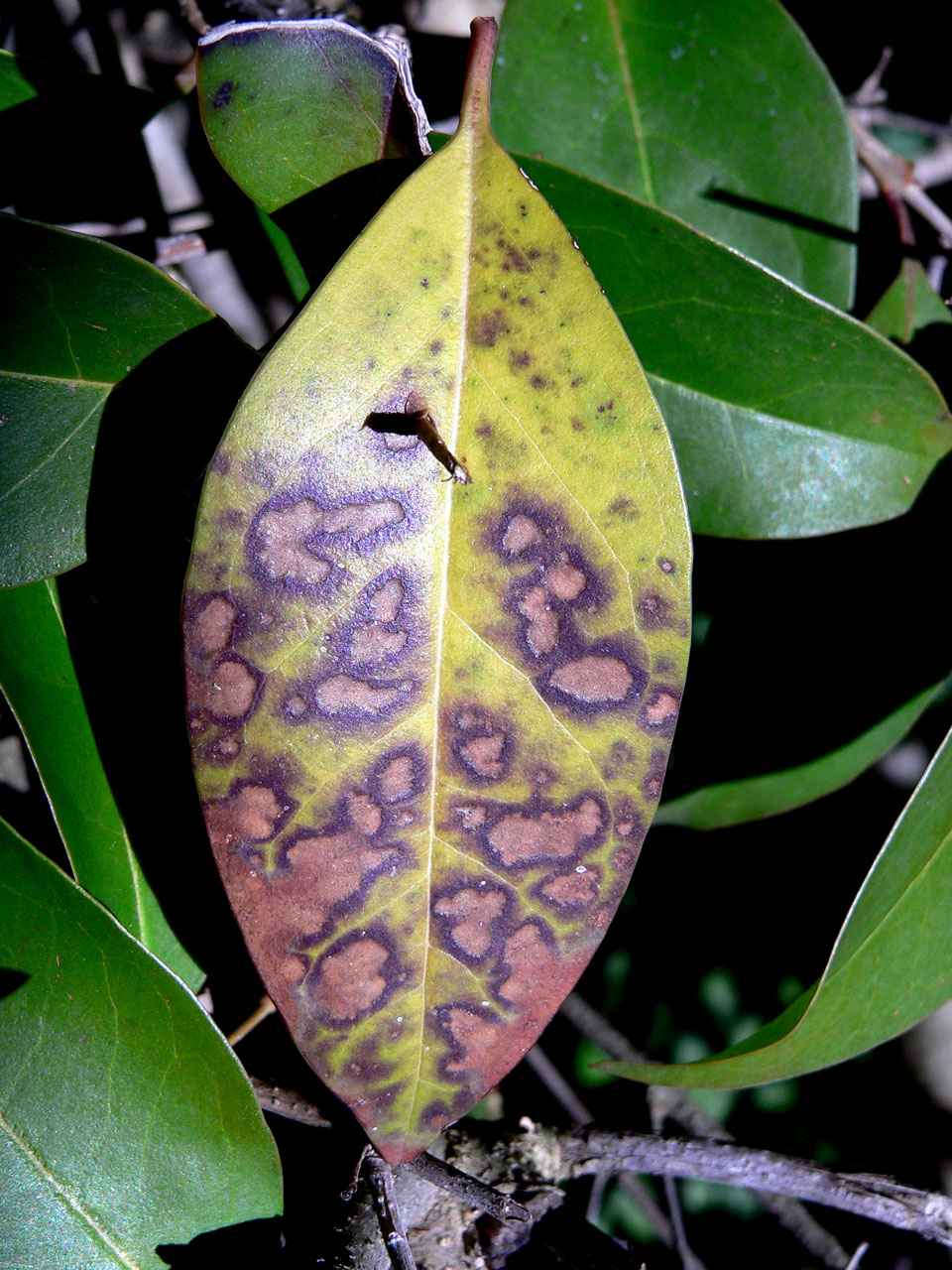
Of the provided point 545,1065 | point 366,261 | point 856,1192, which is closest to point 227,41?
point 366,261

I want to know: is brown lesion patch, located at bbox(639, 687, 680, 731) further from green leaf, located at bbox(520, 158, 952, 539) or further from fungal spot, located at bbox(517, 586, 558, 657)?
green leaf, located at bbox(520, 158, 952, 539)

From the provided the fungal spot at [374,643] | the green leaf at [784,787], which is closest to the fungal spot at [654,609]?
the fungal spot at [374,643]

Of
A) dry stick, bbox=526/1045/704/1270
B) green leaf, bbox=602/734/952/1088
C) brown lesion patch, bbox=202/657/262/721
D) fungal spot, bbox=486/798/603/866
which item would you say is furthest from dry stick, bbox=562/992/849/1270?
brown lesion patch, bbox=202/657/262/721

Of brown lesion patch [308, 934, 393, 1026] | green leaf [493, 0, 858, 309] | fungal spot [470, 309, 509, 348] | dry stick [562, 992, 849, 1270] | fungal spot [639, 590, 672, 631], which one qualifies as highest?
green leaf [493, 0, 858, 309]

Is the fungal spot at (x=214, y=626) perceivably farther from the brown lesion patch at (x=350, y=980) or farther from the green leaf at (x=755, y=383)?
the green leaf at (x=755, y=383)

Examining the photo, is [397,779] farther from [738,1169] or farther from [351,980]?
[738,1169]

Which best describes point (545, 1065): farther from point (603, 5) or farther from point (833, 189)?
point (603, 5)
